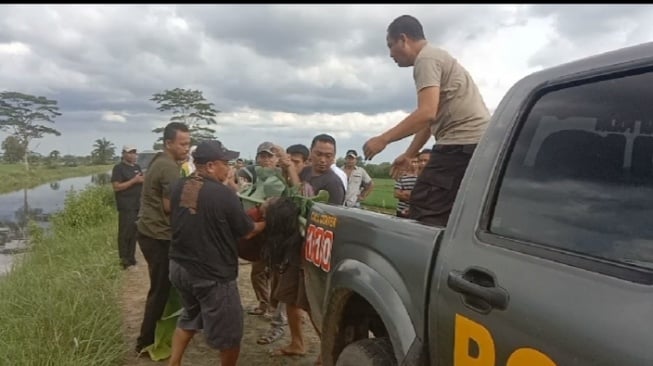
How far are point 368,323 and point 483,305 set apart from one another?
1.10 meters

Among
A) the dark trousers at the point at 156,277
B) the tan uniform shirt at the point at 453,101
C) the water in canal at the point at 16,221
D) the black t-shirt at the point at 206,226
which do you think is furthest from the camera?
the water in canal at the point at 16,221

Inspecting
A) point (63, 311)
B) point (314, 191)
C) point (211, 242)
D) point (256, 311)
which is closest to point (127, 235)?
point (256, 311)

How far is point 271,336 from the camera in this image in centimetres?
473

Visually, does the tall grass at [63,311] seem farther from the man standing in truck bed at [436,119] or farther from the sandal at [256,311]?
the man standing in truck bed at [436,119]

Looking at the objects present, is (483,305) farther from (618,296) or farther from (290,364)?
(290,364)

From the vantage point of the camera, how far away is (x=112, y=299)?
17.9 ft

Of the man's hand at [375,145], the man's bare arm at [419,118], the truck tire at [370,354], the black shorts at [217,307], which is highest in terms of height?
the man's bare arm at [419,118]

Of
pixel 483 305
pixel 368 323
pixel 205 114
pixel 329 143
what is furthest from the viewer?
pixel 205 114

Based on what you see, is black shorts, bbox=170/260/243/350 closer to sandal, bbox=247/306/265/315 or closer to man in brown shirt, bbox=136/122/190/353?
man in brown shirt, bbox=136/122/190/353

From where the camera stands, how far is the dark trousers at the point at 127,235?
7754mm

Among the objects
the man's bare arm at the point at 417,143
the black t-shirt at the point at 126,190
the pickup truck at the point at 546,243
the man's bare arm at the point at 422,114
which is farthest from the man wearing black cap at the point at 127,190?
the pickup truck at the point at 546,243

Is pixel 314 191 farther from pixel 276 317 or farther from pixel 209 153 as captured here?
pixel 276 317

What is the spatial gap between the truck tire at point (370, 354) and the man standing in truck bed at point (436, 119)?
0.68 m

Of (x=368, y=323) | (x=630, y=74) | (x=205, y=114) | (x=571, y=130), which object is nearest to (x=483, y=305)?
(x=571, y=130)
